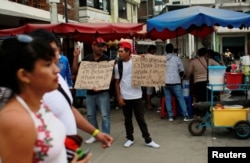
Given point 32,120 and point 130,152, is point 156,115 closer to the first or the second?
point 130,152

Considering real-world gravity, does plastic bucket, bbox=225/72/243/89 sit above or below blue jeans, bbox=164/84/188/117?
above

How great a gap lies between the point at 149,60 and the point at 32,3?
1296 centimetres

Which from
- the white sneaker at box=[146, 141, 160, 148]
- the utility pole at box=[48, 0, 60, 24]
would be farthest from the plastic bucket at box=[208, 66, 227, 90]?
the utility pole at box=[48, 0, 60, 24]

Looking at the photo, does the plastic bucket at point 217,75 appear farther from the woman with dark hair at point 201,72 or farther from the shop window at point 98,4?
the shop window at point 98,4

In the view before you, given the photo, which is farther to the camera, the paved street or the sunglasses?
the paved street

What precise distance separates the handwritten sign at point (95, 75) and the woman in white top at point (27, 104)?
4592 mm

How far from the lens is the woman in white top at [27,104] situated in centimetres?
157

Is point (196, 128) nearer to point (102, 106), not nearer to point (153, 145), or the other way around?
point (153, 145)

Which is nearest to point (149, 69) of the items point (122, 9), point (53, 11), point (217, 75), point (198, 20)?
point (217, 75)

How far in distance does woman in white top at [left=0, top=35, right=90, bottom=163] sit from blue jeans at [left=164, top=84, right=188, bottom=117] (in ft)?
21.7

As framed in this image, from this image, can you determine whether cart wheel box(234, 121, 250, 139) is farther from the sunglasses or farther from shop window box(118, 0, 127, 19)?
shop window box(118, 0, 127, 19)

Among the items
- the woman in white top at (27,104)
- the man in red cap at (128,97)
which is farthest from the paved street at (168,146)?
the woman in white top at (27,104)

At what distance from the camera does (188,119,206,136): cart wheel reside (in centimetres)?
683

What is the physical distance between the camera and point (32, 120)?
64.8 inches
